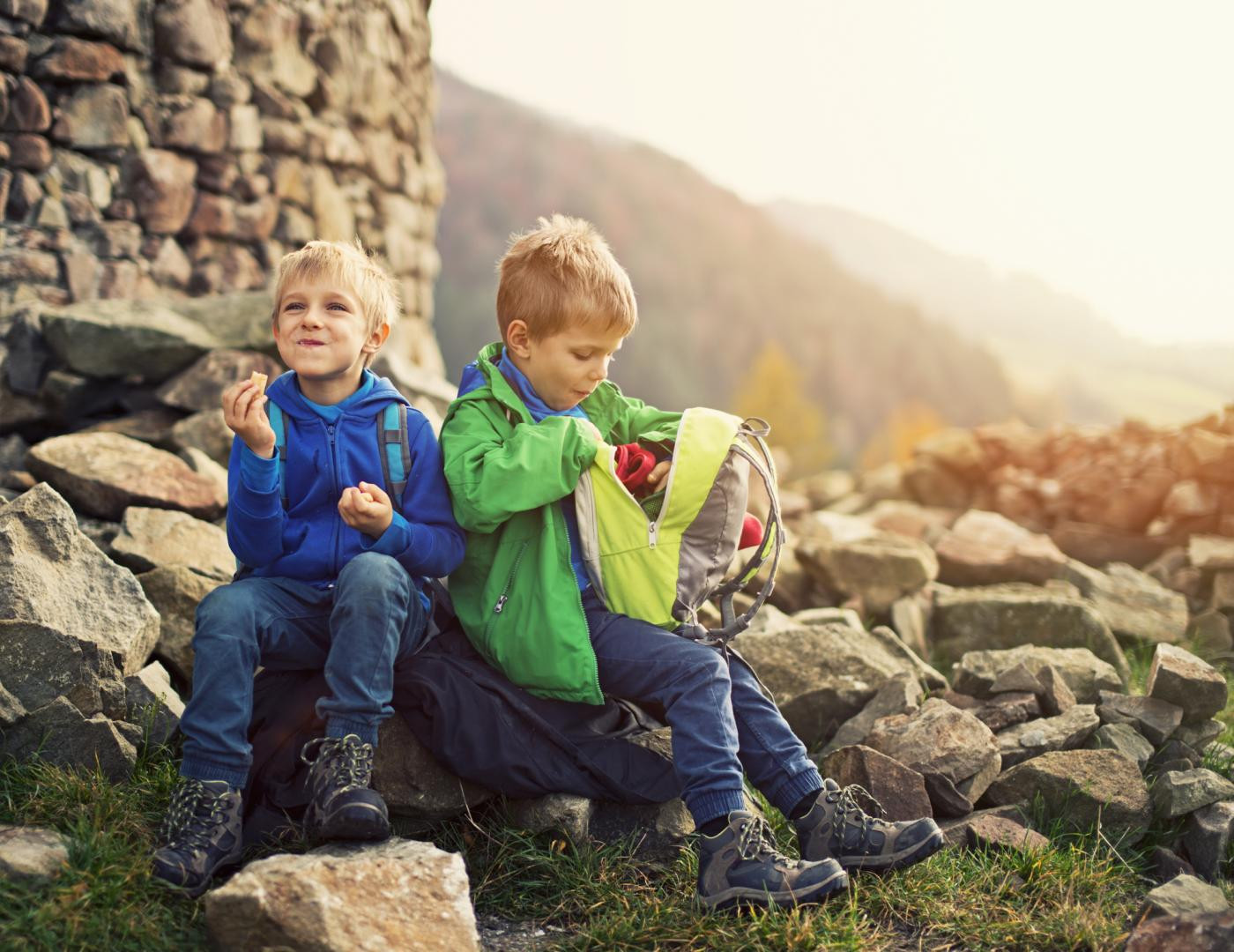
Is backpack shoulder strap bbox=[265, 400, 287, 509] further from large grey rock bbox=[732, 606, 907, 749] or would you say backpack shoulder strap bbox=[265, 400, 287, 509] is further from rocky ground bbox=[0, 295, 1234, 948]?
large grey rock bbox=[732, 606, 907, 749]

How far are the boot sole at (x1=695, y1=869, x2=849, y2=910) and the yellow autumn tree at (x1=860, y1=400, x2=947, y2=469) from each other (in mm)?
18714

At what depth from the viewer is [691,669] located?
8.32 feet

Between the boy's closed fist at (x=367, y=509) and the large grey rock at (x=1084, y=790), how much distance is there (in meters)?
1.87

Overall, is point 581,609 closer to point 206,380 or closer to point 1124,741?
point 1124,741

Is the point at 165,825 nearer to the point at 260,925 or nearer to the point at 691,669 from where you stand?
the point at 260,925

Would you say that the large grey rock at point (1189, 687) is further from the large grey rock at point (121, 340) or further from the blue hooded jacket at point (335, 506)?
the large grey rock at point (121, 340)

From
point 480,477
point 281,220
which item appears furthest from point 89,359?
point 480,477

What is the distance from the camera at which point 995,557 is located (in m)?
5.11

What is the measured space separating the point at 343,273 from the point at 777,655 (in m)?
1.83

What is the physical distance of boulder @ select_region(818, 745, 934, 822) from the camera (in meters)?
2.84

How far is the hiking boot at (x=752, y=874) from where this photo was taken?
2.35 meters

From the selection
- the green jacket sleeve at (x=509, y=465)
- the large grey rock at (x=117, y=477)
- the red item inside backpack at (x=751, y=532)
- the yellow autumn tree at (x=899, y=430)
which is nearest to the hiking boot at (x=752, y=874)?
the red item inside backpack at (x=751, y=532)

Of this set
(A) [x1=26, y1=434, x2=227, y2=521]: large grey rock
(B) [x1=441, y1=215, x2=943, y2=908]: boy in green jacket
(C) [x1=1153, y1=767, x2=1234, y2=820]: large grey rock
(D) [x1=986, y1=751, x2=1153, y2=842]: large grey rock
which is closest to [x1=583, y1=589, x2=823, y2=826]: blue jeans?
(B) [x1=441, y1=215, x2=943, y2=908]: boy in green jacket

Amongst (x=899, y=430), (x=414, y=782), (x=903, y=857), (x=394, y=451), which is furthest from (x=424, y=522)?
(x=899, y=430)
